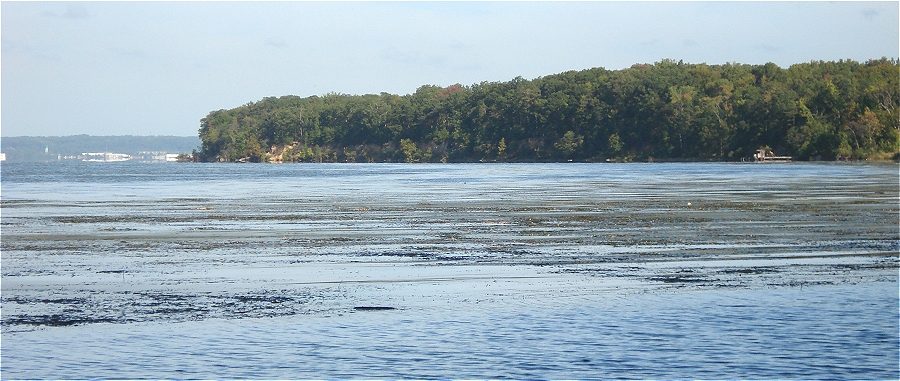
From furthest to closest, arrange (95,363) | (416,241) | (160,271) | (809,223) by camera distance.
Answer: (809,223) < (416,241) < (160,271) < (95,363)

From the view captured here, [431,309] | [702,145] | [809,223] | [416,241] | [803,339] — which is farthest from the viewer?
[702,145]

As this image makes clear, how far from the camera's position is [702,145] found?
561 ft

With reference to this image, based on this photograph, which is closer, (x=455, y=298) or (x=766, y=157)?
(x=455, y=298)

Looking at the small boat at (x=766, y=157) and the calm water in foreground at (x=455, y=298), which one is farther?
the small boat at (x=766, y=157)

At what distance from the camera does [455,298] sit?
1819 cm

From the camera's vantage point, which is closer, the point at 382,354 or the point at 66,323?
the point at 382,354

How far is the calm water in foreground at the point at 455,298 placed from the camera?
13875 mm

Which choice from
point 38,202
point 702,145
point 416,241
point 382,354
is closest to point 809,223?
point 416,241

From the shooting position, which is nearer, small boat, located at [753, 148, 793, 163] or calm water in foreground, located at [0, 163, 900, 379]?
calm water in foreground, located at [0, 163, 900, 379]

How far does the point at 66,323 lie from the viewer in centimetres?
1583

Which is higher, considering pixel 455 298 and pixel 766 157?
pixel 455 298

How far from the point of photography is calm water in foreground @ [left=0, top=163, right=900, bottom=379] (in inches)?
546

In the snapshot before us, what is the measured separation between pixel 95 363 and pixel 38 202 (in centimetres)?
3735

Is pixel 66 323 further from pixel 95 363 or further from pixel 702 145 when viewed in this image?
pixel 702 145
